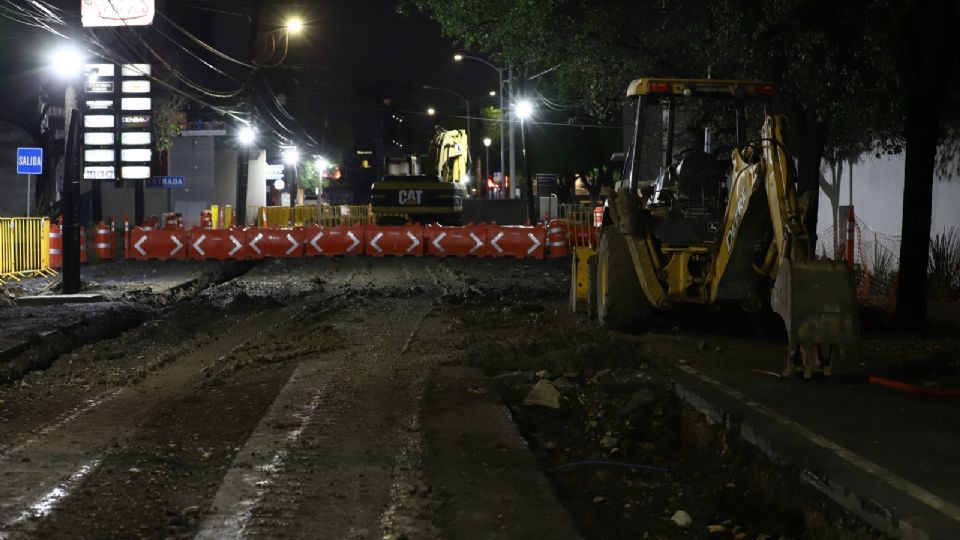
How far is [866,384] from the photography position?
10.1 m

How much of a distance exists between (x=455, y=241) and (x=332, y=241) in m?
3.69

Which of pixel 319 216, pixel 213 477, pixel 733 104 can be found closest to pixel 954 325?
pixel 733 104

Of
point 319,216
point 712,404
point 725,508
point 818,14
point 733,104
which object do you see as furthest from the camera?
point 319,216

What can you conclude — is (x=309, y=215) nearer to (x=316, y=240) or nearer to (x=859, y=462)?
(x=316, y=240)

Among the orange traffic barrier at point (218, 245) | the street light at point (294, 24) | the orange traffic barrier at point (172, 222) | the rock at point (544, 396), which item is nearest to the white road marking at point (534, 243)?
the orange traffic barrier at point (218, 245)

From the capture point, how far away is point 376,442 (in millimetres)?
8195

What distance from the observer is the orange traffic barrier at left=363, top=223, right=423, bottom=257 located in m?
31.4

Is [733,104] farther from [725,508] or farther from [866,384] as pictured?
[725,508]

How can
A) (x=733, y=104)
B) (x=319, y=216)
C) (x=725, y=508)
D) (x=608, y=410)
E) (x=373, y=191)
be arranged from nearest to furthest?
(x=725, y=508) < (x=608, y=410) < (x=733, y=104) < (x=373, y=191) < (x=319, y=216)

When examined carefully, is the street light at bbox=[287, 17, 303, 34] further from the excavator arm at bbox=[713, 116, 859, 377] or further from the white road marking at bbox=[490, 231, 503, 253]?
the excavator arm at bbox=[713, 116, 859, 377]

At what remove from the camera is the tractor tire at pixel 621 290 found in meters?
13.5

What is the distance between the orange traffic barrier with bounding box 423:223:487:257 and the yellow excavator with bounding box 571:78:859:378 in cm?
1533

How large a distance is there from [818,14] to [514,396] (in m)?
8.63

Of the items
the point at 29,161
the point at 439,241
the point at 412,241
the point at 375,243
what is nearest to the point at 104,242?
the point at 29,161
